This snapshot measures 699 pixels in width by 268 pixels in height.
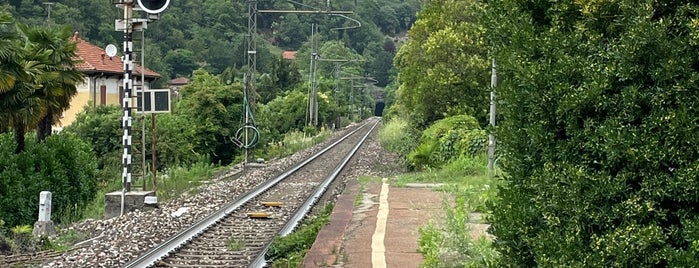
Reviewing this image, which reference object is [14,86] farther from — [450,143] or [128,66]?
[450,143]

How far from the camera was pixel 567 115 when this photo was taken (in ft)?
14.1

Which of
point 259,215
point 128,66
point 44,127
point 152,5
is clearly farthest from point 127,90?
point 44,127

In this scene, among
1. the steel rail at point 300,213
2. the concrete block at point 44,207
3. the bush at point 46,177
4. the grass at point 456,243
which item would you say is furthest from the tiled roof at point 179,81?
the grass at point 456,243

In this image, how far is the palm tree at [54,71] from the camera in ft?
73.3

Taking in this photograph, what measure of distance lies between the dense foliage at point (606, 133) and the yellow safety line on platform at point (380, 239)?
399 centimetres

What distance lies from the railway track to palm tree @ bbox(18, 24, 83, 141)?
20.7 ft

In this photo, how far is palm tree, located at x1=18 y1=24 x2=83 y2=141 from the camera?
22.3 m

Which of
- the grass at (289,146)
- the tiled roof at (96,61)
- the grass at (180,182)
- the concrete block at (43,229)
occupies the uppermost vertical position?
the tiled roof at (96,61)

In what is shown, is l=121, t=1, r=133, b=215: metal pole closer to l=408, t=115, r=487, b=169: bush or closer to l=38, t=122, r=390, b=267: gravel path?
l=38, t=122, r=390, b=267: gravel path

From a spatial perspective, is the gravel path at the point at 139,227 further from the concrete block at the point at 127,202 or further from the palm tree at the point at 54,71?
the palm tree at the point at 54,71

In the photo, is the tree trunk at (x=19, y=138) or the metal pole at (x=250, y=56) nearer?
the tree trunk at (x=19, y=138)

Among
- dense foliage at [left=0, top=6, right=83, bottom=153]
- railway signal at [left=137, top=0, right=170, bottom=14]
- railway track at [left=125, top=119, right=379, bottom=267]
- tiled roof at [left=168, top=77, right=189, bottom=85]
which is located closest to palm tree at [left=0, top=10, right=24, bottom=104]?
dense foliage at [left=0, top=6, right=83, bottom=153]

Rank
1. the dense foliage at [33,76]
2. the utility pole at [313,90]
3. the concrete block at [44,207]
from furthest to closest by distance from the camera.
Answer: the utility pole at [313,90], the dense foliage at [33,76], the concrete block at [44,207]

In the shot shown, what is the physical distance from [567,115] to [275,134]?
1759 inches
